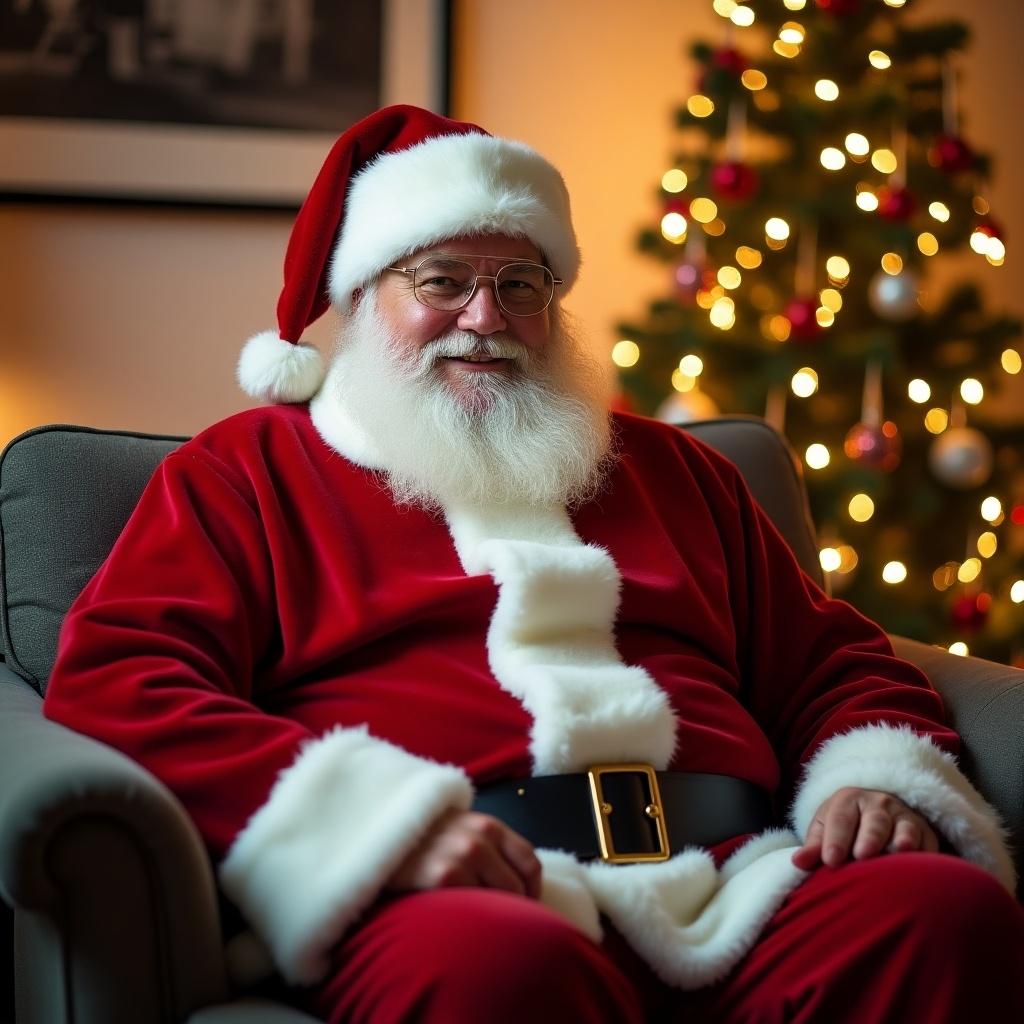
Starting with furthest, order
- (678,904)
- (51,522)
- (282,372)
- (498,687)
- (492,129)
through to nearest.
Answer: (492,129) → (282,372) → (51,522) → (498,687) → (678,904)

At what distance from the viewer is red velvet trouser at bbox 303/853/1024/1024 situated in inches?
45.3

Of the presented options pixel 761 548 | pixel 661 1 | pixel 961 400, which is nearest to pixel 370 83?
pixel 661 1

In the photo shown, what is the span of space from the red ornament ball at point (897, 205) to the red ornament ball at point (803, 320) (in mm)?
308

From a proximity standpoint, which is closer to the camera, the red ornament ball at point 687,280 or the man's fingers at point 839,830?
the man's fingers at point 839,830

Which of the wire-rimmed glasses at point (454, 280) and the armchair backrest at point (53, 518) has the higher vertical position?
the wire-rimmed glasses at point (454, 280)

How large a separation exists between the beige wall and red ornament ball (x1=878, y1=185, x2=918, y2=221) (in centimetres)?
71

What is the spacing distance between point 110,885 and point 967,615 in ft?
9.35

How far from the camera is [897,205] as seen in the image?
3518 millimetres

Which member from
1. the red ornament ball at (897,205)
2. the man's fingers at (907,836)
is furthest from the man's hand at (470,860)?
the red ornament ball at (897,205)

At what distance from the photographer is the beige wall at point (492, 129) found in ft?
11.0

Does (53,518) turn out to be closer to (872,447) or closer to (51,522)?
(51,522)

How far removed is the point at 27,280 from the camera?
3.33 metres

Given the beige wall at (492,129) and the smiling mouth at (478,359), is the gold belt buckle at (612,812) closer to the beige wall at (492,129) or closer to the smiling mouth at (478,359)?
the smiling mouth at (478,359)

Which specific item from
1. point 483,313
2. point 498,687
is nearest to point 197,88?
point 483,313
